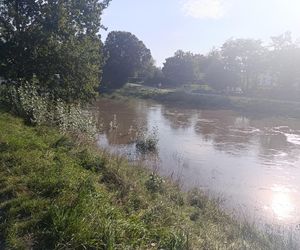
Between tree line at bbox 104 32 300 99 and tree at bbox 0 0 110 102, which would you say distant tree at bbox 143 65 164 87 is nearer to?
tree line at bbox 104 32 300 99

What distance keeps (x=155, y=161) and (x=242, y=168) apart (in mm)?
3786

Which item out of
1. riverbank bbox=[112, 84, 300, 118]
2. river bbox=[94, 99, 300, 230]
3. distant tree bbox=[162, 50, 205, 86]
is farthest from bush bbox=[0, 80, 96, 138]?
distant tree bbox=[162, 50, 205, 86]

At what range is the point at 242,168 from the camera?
56.7 ft

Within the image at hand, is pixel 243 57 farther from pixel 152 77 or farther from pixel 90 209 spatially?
pixel 90 209

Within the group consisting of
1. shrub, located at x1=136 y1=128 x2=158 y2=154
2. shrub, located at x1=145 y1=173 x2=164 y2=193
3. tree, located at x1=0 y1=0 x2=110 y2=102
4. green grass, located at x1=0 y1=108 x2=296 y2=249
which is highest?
tree, located at x1=0 y1=0 x2=110 y2=102

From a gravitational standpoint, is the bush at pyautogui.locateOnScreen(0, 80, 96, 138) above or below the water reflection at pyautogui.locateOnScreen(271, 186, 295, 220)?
above

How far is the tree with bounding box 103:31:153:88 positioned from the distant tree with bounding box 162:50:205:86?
9756 millimetres

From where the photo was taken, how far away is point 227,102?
2127 inches

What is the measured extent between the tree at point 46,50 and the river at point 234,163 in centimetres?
329

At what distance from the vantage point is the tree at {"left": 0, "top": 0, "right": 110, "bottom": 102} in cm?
1995

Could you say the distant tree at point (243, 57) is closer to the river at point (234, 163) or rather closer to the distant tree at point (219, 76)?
the distant tree at point (219, 76)

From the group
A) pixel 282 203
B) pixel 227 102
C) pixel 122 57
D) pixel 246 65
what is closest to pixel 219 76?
pixel 246 65

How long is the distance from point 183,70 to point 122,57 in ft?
58.7

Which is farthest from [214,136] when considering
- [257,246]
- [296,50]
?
[296,50]
